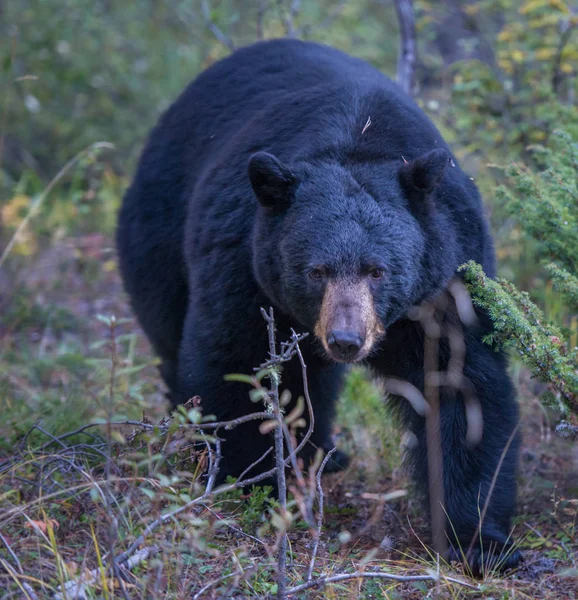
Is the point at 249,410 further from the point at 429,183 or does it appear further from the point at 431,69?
the point at 431,69

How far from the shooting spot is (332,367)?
4500 mm

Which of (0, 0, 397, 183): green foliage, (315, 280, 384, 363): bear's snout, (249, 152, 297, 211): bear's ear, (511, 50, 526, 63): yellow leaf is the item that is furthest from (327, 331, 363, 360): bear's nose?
(0, 0, 397, 183): green foliage

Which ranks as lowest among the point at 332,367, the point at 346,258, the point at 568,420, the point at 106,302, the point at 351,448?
the point at 106,302

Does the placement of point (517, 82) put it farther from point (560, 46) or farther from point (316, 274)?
point (316, 274)

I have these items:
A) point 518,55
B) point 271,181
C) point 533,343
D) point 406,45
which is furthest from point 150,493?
point 518,55

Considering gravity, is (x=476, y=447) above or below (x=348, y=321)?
below

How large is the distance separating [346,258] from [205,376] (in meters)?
0.98

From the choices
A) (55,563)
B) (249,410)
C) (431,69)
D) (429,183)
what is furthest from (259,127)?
(431,69)

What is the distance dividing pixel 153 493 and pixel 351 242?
1343 mm

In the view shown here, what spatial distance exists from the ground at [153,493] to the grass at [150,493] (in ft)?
0.03

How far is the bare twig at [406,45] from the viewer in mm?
6312

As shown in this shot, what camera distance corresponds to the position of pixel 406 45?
6332 millimetres

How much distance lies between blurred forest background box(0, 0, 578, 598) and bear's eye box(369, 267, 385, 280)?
0.44 meters

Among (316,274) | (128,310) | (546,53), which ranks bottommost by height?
(128,310)
